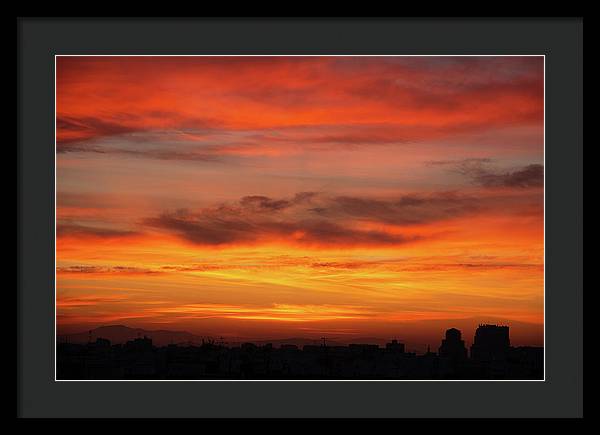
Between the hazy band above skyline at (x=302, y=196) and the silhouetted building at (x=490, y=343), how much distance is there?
52 millimetres

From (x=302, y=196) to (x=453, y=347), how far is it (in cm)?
78

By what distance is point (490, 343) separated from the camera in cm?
303

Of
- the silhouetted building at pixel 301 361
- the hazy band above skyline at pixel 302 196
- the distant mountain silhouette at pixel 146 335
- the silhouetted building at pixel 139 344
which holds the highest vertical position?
the hazy band above skyline at pixel 302 196

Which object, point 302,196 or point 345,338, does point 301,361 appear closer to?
point 345,338

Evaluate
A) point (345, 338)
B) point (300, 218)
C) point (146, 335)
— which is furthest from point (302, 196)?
point (146, 335)

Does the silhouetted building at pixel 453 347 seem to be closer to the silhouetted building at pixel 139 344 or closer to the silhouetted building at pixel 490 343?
the silhouetted building at pixel 490 343

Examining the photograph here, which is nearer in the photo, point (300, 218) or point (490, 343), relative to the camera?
point (490, 343)

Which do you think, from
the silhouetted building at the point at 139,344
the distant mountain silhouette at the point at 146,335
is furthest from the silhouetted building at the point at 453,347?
the silhouetted building at the point at 139,344

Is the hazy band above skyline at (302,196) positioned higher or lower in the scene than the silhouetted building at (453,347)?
higher

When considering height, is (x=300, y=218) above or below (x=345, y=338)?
above

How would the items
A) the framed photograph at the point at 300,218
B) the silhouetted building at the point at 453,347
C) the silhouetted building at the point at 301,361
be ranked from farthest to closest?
the silhouetted building at the point at 453,347
the silhouetted building at the point at 301,361
the framed photograph at the point at 300,218

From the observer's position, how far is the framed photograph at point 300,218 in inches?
107

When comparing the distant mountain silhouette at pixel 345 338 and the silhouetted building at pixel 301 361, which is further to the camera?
the distant mountain silhouette at pixel 345 338
